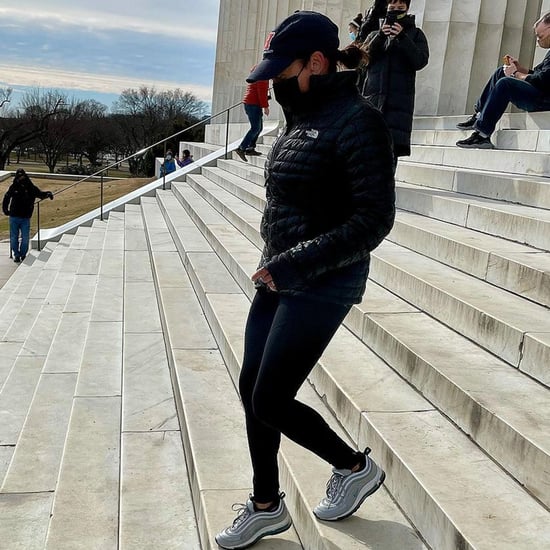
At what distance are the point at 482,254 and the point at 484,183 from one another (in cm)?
198

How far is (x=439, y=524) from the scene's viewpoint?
7.27 feet

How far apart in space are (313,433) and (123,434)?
6.06 feet

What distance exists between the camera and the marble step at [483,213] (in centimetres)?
441

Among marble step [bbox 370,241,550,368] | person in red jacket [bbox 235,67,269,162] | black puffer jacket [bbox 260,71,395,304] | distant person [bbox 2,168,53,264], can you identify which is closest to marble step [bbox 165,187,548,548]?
marble step [bbox 370,241,550,368]

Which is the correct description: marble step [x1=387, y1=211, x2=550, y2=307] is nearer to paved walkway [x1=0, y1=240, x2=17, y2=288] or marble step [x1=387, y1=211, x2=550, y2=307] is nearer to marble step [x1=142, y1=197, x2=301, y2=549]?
marble step [x1=142, y1=197, x2=301, y2=549]

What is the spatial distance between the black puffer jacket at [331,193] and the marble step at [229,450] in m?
0.90

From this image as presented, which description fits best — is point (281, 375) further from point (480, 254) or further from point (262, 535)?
point (480, 254)

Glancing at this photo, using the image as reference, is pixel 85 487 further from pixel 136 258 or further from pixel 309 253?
pixel 136 258

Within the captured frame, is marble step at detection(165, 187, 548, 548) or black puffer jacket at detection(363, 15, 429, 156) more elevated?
black puffer jacket at detection(363, 15, 429, 156)

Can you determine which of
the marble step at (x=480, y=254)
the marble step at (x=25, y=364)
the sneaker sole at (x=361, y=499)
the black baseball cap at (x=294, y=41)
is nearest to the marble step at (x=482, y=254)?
the marble step at (x=480, y=254)

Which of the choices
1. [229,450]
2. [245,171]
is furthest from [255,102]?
[229,450]

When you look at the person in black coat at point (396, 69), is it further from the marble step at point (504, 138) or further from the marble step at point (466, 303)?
the marble step at point (504, 138)

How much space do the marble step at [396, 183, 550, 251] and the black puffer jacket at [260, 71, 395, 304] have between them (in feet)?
8.57

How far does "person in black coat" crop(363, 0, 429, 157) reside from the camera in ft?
18.7
